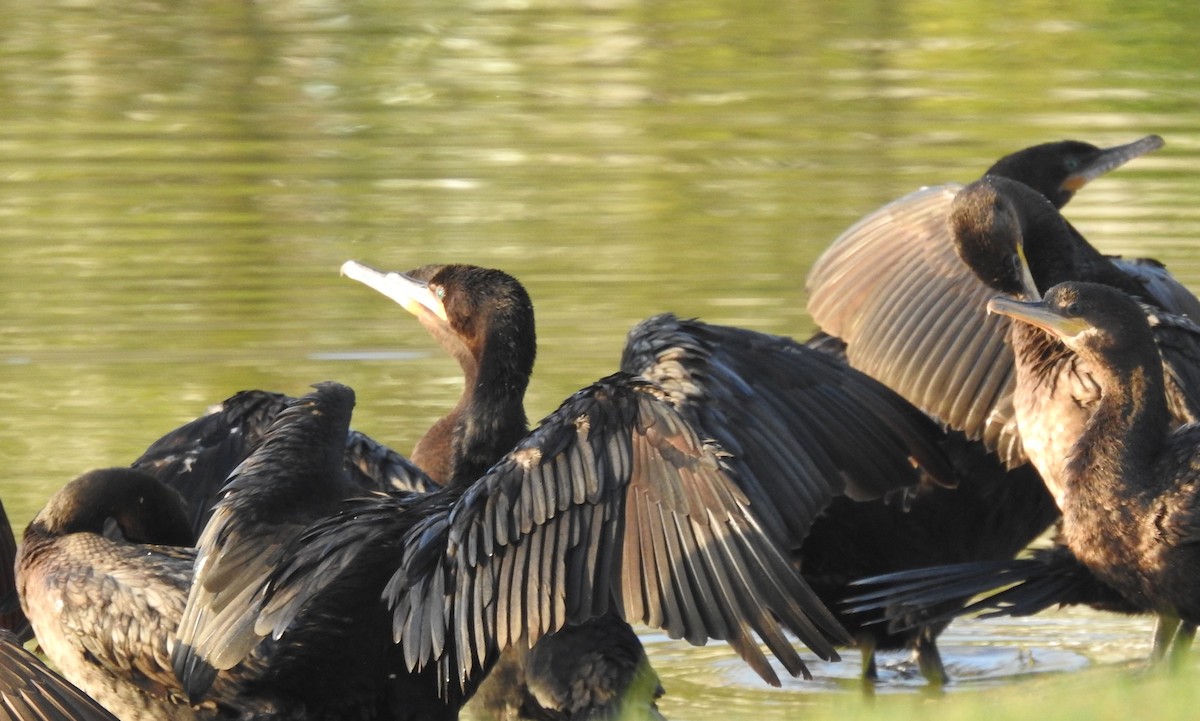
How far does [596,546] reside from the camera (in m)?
5.51

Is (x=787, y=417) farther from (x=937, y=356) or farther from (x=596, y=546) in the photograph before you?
(x=937, y=356)

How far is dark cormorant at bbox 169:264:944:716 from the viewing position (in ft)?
17.7

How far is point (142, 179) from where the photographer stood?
14.7m

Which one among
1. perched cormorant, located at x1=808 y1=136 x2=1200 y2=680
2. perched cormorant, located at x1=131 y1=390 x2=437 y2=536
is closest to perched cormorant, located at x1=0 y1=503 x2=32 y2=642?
perched cormorant, located at x1=131 y1=390 x2=437 y2=536

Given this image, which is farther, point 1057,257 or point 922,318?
point 922,318

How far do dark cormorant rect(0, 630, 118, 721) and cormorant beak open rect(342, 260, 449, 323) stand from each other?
210 centimetres

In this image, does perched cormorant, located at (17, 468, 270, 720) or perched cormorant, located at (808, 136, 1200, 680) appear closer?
perched cormorant, located at (17, 468, 270, 720)

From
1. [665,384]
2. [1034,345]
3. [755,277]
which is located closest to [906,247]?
[1034,345]

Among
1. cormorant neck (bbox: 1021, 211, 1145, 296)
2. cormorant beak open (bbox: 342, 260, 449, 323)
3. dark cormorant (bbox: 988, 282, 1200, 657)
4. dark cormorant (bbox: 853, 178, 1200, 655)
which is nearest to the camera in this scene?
dark cormorant (bbox: 988, 282, 1200, 657)

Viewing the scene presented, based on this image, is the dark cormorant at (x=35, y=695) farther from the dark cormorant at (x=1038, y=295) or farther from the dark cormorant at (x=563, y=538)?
the dark cormorant at (x=1038, y=295)

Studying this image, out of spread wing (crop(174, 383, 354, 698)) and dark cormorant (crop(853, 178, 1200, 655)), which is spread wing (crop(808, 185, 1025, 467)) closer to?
dark cormorant (crop(853, 178, 1200, 655))

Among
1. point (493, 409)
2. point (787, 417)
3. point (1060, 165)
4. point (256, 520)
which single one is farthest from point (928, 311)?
point (256, 520)

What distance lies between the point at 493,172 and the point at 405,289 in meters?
7.68

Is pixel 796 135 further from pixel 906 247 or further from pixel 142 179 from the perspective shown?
pixel 906 247
